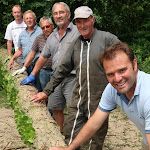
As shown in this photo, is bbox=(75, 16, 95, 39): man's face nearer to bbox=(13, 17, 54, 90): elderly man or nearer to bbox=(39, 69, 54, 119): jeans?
bbox=(13, 17, 54, 90): elderly man

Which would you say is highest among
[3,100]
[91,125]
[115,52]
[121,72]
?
[115,52]

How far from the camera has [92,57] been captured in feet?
11.4

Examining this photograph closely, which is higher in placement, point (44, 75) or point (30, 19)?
point (30, 19)

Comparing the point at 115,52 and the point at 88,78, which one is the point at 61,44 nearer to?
the point at 88,78

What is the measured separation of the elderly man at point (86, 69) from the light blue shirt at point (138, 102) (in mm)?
894

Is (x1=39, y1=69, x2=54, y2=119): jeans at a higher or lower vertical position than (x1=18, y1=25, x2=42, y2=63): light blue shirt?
lower

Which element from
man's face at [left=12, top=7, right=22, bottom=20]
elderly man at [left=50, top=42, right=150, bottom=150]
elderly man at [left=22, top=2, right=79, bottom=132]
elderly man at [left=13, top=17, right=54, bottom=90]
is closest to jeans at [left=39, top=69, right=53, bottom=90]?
elderly man at [left=13, top=17, right=54, bottom=90]

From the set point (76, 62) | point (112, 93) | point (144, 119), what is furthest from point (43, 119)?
point (144, 119)

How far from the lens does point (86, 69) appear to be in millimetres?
3504

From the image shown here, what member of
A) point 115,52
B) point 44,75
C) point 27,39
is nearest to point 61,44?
point 44,75

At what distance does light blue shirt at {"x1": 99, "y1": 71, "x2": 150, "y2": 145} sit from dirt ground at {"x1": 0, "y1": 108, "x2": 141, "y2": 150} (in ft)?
6.44

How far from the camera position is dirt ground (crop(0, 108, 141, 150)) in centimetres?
425

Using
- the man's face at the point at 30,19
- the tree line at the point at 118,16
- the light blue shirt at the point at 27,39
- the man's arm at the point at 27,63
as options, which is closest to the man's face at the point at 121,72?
the man's arm at the point at 27,63

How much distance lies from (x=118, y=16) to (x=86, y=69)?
6530 millimetres
